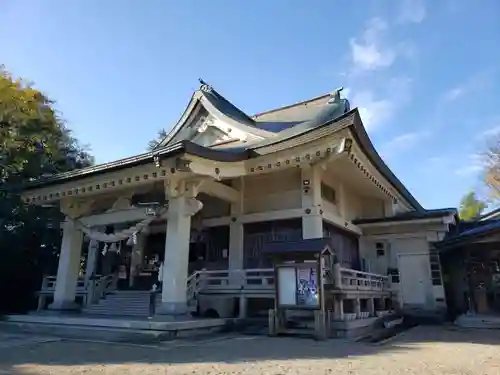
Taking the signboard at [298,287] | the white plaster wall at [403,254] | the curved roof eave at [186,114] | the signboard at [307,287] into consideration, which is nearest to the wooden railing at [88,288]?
the curved roof eave at [186,114]

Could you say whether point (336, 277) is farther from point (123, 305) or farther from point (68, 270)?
point (68, 270)

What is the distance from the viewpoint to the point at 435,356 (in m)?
6.56

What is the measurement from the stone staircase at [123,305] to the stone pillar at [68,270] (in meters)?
0.65

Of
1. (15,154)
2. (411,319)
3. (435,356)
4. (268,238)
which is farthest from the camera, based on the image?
(15,154)

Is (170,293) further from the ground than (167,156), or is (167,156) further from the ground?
(167,156)

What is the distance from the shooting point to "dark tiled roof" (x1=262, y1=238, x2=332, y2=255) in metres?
8.67

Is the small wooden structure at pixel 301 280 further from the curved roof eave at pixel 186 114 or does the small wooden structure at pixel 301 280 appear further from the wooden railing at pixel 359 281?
the curved roof eave at pixel 186 114

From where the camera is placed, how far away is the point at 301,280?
886 centimetres

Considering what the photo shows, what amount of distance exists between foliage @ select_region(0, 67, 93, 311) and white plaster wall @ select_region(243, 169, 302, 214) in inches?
334

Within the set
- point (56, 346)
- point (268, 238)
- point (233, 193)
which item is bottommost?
point (56, 346)

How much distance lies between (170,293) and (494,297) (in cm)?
1149

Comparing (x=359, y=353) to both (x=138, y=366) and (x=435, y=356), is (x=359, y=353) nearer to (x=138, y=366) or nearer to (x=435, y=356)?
(x=435, y=356)

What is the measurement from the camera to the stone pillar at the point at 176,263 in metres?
9.55

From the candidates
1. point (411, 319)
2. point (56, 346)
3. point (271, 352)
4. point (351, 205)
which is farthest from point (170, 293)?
point (411, 319)
